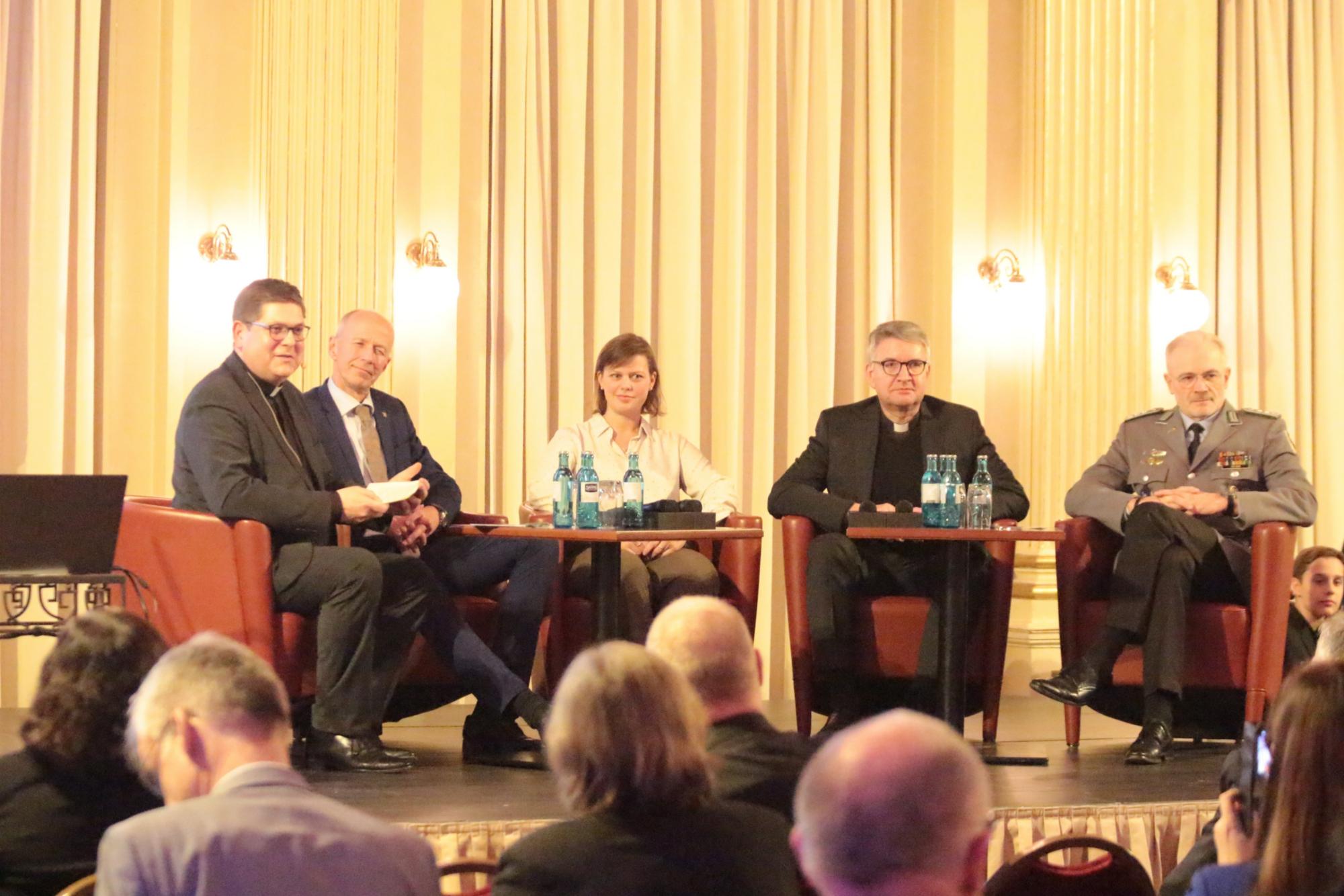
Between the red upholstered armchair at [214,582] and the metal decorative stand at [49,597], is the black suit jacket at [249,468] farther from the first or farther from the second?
the metal decorative stand at [49,597]

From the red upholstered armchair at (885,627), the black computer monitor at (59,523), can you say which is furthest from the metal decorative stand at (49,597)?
the red upholstered armchair at (885,627)

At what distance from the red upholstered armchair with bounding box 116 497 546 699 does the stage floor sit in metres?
0.32

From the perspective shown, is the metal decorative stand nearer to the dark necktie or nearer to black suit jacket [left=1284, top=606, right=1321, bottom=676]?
the dark necktie

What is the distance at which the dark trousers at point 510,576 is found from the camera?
4398 millimetres

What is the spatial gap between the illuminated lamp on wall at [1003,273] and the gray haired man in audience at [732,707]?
14.0 feet

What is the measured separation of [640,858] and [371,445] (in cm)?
302

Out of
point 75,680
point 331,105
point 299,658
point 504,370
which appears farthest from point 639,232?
point 75,680

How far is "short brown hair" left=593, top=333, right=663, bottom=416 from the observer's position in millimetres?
4781

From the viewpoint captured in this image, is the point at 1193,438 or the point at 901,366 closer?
the point at 901,366

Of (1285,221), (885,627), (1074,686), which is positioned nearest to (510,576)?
(885,627)

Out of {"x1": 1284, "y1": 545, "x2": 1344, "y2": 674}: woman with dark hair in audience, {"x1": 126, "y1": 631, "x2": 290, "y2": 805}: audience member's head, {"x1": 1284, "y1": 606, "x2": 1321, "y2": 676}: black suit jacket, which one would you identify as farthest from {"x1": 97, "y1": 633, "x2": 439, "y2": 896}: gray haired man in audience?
{"x1": 1284, "y1": 545, "x2": 1344, "y2": 674}: woman with dark hair in audience

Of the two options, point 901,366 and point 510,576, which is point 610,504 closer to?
point 510,576

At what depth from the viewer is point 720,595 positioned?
463 cm

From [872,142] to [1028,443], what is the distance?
133cm
